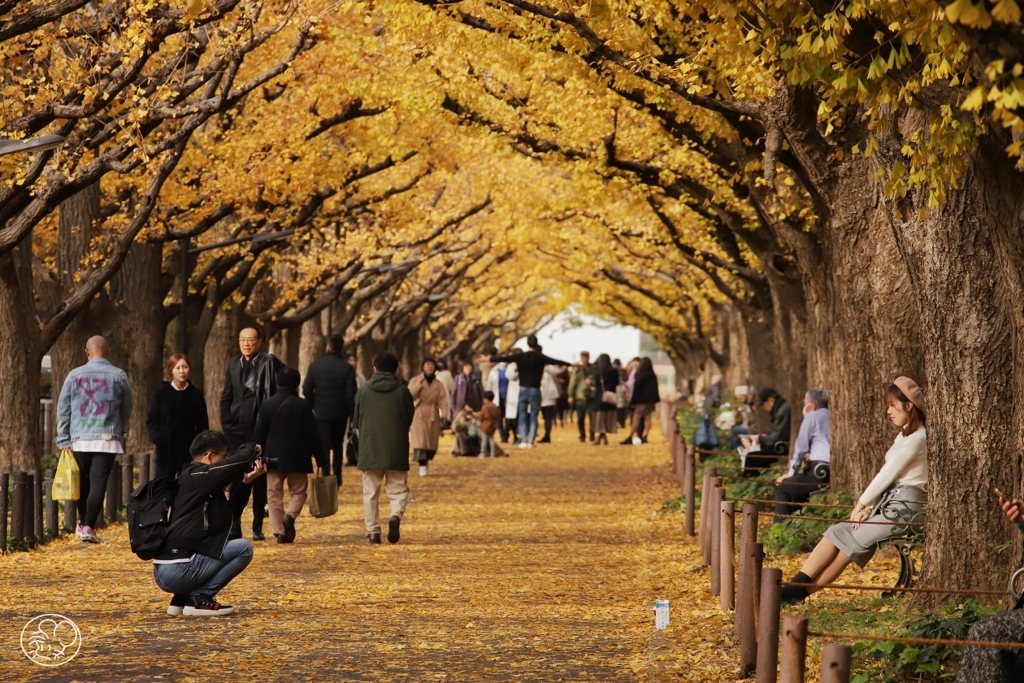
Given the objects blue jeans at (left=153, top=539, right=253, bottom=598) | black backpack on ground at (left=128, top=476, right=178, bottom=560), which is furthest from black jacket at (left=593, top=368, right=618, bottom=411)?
black backpack on ground at (left=128, top=476, right=178, bottom=560)

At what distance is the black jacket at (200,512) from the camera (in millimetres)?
9016

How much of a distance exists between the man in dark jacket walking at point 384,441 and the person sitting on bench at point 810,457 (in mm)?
3494

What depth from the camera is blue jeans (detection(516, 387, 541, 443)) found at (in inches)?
1137

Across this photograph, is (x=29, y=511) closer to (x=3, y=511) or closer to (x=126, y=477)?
(x=3, y=511)

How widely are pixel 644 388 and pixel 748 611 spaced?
22816 millimetres

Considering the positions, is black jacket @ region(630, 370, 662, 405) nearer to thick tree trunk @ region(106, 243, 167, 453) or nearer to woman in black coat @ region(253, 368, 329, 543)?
thick tree trunk @ region(106, 243, 167, 453)

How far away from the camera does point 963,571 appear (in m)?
8.12

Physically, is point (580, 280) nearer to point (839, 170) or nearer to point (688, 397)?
point (688, 397)

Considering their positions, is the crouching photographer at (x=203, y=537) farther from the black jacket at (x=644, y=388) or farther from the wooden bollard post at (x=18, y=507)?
the black jacket at (x=644, y=388)

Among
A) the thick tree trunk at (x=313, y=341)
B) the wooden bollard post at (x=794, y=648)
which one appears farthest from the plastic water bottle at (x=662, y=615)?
the thick tree trunk at (x=313, y=341)

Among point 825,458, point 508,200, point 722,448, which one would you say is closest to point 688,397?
point 508,200

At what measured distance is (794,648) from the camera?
18.0ft

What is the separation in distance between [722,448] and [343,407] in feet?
27.3

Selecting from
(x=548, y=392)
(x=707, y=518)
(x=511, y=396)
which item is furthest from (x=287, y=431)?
(x=548, y=392)
